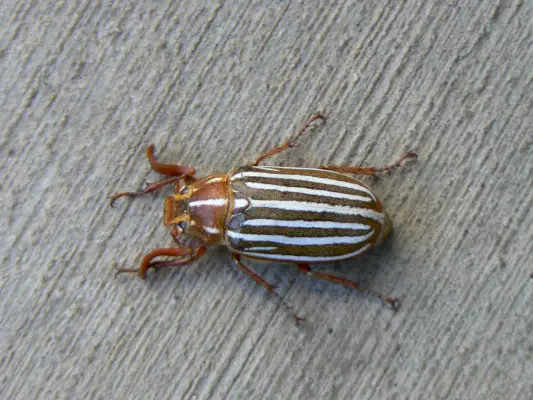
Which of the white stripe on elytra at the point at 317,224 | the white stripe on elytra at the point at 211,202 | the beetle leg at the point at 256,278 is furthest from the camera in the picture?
the beetle leg at the point at 256,278

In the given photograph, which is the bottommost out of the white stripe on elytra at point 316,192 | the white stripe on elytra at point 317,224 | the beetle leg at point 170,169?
the beetle leg at point 170,169

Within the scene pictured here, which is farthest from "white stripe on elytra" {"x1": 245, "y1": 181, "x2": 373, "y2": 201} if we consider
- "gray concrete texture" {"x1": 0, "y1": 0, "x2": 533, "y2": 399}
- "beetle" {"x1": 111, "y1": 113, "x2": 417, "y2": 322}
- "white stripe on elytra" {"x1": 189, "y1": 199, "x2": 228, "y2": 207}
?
"gray concrete texture" {"x1": 0, "y1": 0, "x2": 533, "y2": 399}

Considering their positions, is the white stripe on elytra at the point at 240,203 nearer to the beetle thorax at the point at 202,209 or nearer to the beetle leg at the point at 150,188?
the beetle thorax at the point at 202,209

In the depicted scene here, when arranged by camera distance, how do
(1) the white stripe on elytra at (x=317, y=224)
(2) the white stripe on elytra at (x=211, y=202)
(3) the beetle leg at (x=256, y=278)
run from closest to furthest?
(1) the white stripe on elytra at (x=317, y=224) < (2) the white stripe on elytra at (x=211, y=202) < (3) the beetle leg at (x=256, y=278)

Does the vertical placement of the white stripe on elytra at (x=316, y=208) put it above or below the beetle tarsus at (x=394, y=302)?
above

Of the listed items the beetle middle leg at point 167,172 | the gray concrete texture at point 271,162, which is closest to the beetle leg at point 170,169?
the beetle middle leg at point 167,172

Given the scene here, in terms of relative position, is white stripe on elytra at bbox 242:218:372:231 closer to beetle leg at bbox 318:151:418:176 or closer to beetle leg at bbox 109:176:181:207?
beetle leg at bbox 318:151:418:176

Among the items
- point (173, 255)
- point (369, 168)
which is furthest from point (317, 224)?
point (173, 255)

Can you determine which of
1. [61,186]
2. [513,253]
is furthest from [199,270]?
[513,253]
